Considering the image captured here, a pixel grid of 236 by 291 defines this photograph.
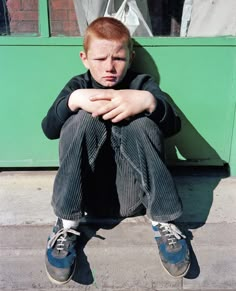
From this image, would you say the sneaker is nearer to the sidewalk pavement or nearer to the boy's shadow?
the sidewalk pavement

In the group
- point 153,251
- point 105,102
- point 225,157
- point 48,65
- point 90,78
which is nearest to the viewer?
point 105,102

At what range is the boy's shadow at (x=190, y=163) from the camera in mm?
2375

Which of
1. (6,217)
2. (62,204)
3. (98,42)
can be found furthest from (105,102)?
(6,217)

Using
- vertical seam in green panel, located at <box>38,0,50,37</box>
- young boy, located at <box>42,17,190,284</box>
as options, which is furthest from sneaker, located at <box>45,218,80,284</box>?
vertical seam in green panel, located at <box>38,0,50,37</box>

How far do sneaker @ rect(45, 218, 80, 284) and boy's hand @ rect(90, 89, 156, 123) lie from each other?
1.88ft

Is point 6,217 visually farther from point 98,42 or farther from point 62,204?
point 98,42

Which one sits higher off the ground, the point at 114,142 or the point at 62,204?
the point at 114,142


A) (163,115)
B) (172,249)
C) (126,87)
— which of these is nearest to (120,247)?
(172,249)

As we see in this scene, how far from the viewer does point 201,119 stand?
2.57 m

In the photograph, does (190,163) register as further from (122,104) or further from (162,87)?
(122,104)


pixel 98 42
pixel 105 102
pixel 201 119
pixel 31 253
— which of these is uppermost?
pixel 98 42

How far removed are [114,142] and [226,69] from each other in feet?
3.05

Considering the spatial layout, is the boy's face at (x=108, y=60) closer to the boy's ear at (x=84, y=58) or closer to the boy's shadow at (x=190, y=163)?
the boy's ear at (x=84, y=58)

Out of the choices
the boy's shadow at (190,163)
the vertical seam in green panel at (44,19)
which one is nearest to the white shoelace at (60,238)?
the boy's shadow at (190,163)
